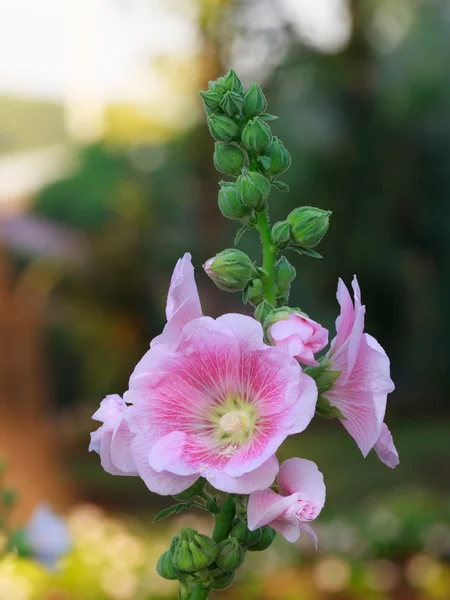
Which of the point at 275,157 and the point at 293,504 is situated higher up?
the point at 275,157

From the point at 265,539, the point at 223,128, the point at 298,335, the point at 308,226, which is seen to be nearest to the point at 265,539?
the point at 265,539

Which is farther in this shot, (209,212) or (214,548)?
(209,212)

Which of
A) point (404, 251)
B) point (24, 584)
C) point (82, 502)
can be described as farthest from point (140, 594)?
point (404, 251)

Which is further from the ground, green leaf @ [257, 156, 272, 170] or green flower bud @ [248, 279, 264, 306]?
green leaf @ [257, 156, 272, 170]

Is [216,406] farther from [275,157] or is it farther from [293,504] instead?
[275,157]

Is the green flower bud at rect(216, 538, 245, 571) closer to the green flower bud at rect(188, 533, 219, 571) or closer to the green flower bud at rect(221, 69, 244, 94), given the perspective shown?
the green flower bud at rect(188, 533, 219, 571)

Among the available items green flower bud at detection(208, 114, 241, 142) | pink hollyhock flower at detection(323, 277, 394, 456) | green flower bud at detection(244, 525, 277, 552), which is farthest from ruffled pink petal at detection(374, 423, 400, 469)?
green flower bud at detection(208, 114, 241, 142)
